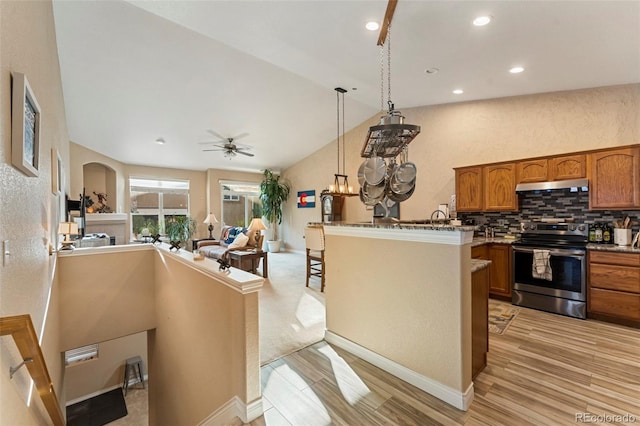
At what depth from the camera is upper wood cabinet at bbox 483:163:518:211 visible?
4199 mm

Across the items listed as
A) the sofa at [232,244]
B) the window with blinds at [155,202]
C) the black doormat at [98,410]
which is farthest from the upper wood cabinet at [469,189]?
the window with blinds at [155,202]

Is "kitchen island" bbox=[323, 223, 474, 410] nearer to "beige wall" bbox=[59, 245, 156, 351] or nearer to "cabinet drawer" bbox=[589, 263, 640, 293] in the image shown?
"cabinet drawer" bbox=[589, 263, 640, 293]

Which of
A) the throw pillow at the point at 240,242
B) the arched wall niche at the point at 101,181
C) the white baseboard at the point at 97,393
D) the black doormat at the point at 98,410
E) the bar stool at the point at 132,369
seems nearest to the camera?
the black doormat at the point at 98,410

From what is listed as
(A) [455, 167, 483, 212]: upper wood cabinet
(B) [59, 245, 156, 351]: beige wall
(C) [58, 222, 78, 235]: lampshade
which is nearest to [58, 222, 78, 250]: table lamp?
(C) [58, 222, 78, 235]: lampshade

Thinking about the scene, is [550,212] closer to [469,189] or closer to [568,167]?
[568,167]

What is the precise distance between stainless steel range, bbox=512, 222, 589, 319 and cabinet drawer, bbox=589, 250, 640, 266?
96 mm

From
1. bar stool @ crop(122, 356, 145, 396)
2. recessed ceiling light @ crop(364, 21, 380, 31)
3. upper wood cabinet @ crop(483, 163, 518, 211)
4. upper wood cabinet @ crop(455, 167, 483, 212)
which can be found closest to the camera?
recessed ceiling light @ crop(364, 21, 380, 31)

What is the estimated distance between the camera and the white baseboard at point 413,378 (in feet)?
6.42

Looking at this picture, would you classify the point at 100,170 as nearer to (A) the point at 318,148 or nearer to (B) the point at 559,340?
(A) the point at 318,148

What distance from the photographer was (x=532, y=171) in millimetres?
4016

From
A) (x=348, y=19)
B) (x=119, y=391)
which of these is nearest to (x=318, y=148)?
(x=348, y=19)

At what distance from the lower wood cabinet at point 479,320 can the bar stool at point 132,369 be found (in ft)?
20.5

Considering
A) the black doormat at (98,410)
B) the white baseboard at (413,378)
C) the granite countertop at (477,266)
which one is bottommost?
the black doormat at (98,410)

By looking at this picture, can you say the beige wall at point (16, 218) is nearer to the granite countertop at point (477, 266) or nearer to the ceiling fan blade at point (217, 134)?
the granite countertop at point (477, 266)
